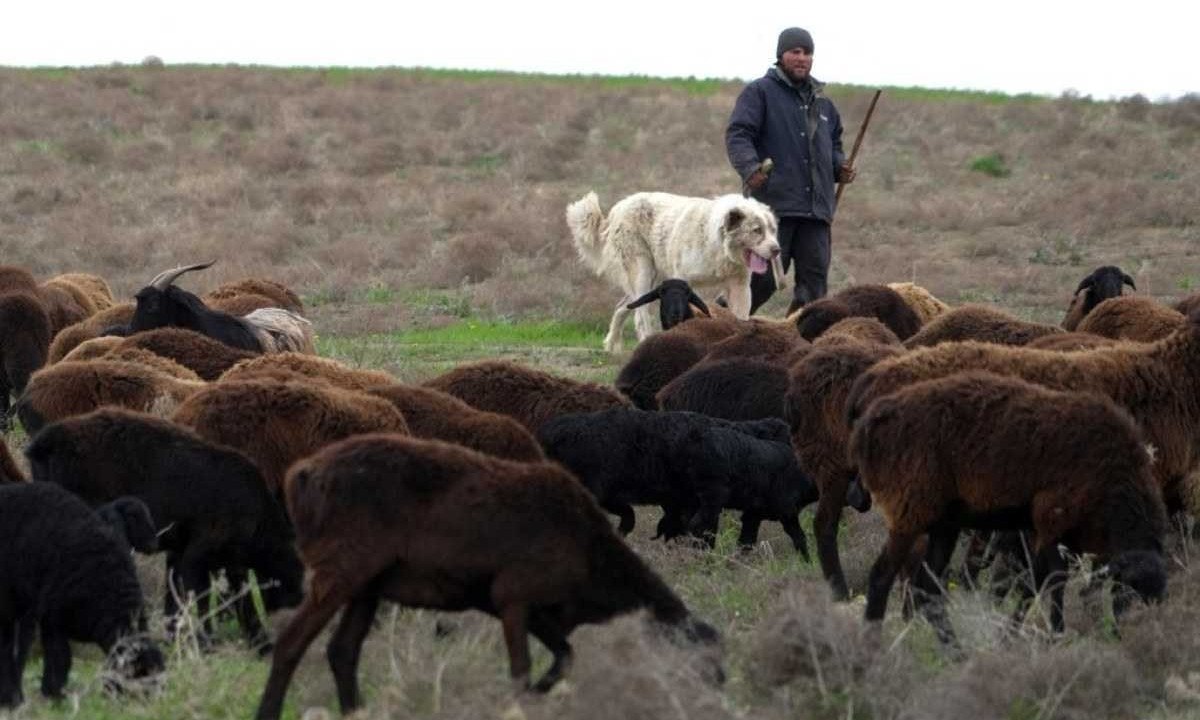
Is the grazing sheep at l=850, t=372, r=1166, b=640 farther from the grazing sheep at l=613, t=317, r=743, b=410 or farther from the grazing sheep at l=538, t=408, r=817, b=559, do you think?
the grazing sheep at l=613, t=317, r=743, b=410

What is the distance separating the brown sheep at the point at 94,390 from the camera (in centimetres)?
1045

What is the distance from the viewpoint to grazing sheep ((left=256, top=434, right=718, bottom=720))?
6.65m

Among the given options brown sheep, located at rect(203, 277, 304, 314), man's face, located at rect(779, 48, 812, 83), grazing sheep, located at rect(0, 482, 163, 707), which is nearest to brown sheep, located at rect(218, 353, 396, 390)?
grazing sheep, located at rect(0, 482, 163, 707)

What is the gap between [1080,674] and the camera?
7129 millimetres

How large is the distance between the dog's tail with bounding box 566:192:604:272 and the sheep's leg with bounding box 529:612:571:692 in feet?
44.4

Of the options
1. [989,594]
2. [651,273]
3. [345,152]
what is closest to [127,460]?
[989,594]

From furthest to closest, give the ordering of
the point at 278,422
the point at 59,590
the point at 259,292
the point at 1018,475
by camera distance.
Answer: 1. the point at 259,292
2. the point at 278,422
3. the point at 1018,475
4. the point at 59,590

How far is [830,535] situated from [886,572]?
5.51 feet

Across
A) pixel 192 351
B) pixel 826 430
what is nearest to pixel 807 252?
pixel 192 351

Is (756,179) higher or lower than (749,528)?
higher

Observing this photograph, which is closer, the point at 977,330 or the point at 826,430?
the point at 826,430

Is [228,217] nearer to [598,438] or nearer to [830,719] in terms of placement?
[598,438]

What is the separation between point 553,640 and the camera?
275 inches

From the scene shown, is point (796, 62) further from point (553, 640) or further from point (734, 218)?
point (553, 640)
